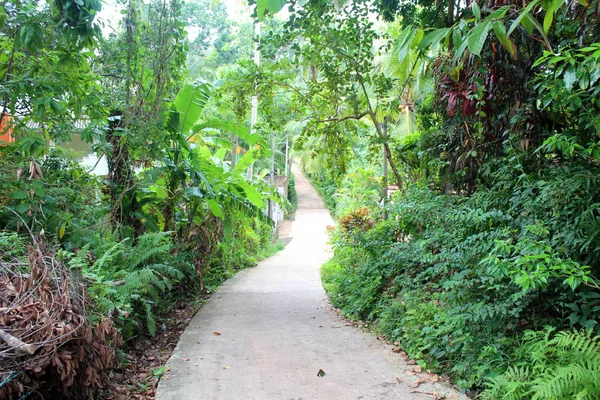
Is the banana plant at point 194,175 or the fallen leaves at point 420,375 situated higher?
the banana plant at point 194,175

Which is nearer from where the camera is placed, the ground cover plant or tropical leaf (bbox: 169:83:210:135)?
the ground cover plant

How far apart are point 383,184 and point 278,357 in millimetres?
5352

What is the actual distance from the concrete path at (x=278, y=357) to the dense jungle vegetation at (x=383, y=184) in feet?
1.50

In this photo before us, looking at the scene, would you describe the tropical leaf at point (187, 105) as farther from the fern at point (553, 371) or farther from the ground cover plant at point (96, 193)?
the fern at point (553, 371)

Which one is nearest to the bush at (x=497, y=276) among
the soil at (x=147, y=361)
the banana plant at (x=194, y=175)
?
the soil at (x=147, y=361)

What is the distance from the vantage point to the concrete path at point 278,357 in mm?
4504

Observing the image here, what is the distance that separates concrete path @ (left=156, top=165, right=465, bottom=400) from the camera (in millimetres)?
4504

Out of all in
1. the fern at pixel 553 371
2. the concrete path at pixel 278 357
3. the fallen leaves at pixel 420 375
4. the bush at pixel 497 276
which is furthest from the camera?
the fallen leaves at pixel 420 375

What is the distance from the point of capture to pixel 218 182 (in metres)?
8.78

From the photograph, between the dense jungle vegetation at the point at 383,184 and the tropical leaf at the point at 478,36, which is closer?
the tropical leaf at the point at 478,36

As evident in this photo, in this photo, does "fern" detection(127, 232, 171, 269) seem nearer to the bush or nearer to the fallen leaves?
the bush

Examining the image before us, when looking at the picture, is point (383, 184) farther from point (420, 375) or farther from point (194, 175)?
point (420, 375)

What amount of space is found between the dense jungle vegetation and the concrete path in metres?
0.46

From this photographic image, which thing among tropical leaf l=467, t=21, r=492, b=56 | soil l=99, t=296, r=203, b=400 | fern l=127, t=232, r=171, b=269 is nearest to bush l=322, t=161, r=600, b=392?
tropical leaf l=467, t=21, r=492, b=56
